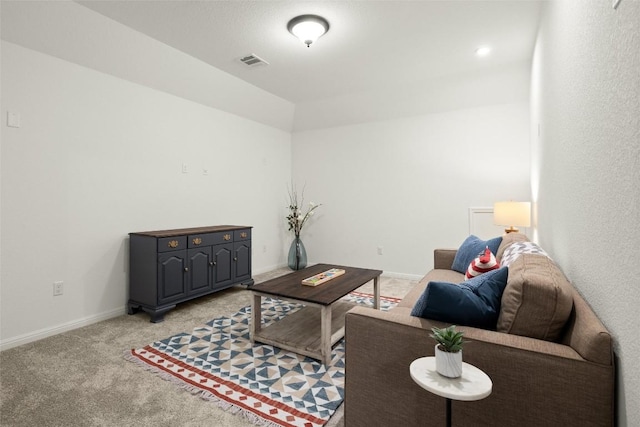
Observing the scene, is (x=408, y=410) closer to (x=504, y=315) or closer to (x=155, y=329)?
(x=504, y=315)

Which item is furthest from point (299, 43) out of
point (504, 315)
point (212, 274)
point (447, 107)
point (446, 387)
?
point (446, 387)

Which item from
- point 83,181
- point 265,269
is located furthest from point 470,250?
point 83,181

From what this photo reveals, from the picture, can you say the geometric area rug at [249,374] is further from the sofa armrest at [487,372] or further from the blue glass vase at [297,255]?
the blue glass vase at [297,255]

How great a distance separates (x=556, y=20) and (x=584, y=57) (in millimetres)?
880

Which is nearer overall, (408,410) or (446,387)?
(446,387)

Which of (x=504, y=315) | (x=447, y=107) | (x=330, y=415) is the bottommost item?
(x=330, y=415)

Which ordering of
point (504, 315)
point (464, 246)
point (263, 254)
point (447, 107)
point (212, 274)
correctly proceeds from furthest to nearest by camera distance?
point (263, 254) → point (447, 107) → point (212, 274) → point (464, 246) → point (504, 315)

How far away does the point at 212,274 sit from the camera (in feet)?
11.9

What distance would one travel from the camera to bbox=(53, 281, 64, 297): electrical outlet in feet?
9.13

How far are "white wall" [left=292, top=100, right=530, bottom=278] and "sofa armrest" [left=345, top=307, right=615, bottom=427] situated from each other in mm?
3410

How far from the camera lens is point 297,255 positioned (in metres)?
5.29

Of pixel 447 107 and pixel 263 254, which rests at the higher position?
pixel 447 107

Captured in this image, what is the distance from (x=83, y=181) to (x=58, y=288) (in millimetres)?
981

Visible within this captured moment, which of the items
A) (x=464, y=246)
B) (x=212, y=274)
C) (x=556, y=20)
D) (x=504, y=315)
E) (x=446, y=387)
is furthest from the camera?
(x=212, y=274)
